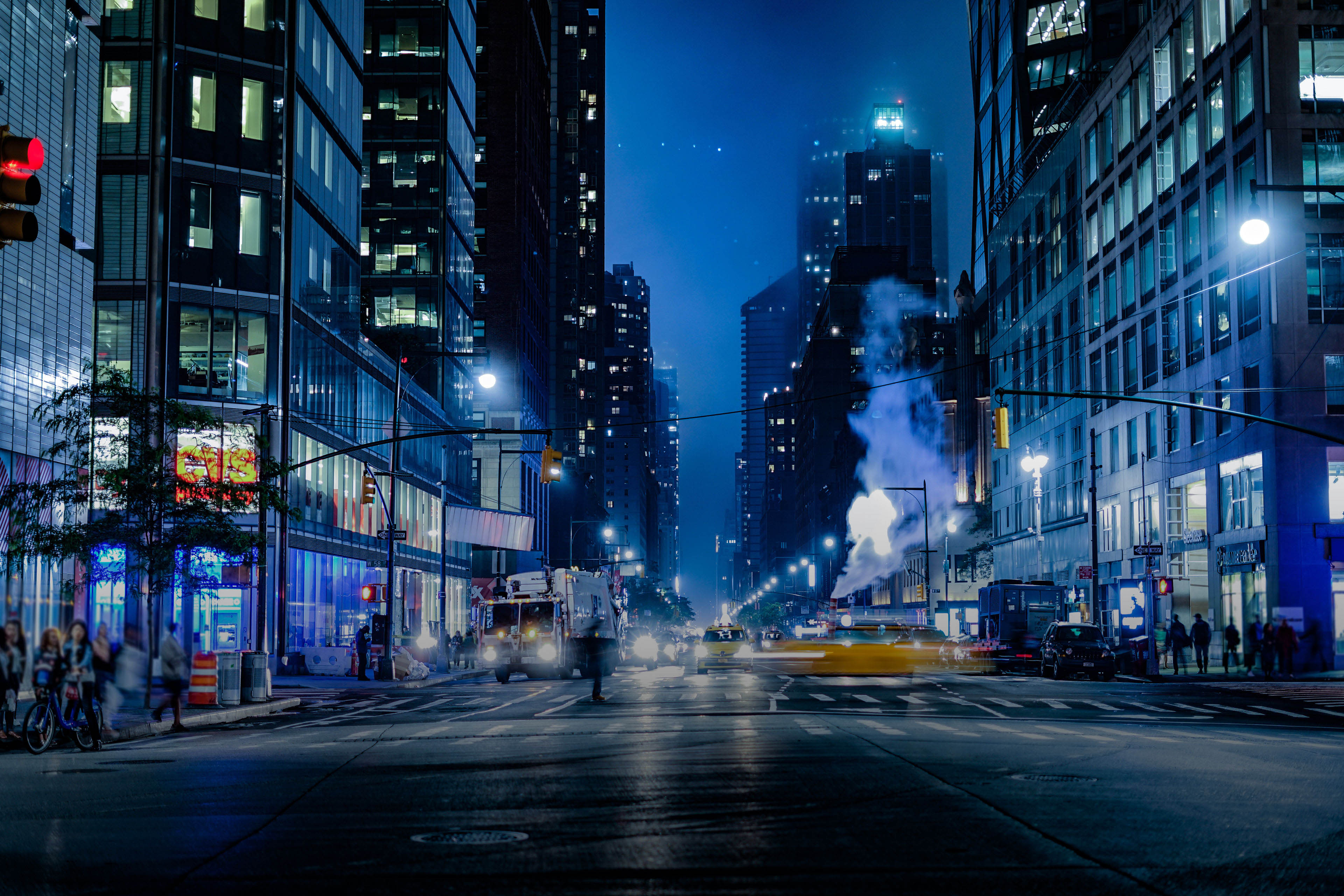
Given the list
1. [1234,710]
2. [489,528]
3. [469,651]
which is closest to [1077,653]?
[1234,710]

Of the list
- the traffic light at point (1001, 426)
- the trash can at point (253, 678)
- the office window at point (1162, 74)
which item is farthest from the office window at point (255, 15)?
the office window at point (1162, 74)

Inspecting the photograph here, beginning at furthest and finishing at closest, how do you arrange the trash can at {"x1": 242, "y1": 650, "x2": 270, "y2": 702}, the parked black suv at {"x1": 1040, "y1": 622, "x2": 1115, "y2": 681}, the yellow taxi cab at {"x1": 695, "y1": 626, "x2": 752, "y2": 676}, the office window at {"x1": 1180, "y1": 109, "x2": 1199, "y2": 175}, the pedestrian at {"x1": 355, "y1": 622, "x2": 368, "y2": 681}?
the office window at {"x1": 1180, "y1": 109, "x2": 1199, "y2": 175} → the yellow taxi cab at {"x1": 695, "y1": 626, "x2": 752, "y2": 676} → the pedestrian at {"x1": 355, "y1": 622, "x2": 368, "y2": 681} → the parked black suv at {"x1": 1040, "y1": 622, "x2": 1115, "y2": 681} → the trash can at {"x1": 242, "y1": 650, "x2": 270, "y2": 702}

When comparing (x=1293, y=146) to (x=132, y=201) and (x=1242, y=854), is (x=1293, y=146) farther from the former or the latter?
(x=1242, y=854)

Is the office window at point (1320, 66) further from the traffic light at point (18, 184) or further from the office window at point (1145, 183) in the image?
the traffic light at point (18, 184)

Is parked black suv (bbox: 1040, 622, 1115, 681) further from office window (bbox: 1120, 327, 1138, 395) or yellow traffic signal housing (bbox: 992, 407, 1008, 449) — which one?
office window (bbox: 1120, 327, 1138, 395)

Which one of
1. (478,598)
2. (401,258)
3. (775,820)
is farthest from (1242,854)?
(401,258)

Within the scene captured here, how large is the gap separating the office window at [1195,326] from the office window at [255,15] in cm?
3726

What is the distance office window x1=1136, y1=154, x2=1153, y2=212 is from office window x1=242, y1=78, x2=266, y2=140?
38020 mm

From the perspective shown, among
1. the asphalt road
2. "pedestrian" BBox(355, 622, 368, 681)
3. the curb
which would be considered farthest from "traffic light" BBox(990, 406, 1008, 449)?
"pedestrian" BBox(355, 622, 368, 681)

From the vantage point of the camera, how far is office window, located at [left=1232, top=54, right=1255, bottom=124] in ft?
158

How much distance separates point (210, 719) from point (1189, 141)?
4602 cm

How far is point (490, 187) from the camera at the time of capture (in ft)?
376

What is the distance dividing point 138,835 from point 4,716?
1056cm

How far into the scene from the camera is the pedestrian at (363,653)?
144 ft
